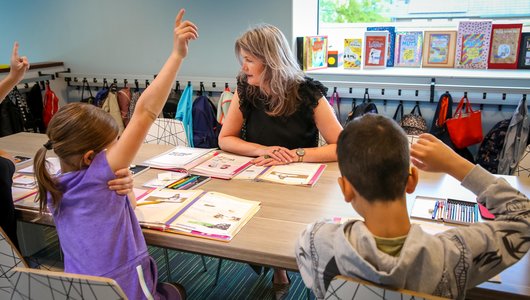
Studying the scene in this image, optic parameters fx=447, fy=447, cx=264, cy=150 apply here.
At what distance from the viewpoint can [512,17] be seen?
3.01m

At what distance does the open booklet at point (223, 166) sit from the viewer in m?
Result: 1.80

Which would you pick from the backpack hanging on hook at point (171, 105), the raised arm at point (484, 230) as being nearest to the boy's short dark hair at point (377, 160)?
the raised arm at point (484, 230)

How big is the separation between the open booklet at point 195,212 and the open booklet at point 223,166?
200 mm

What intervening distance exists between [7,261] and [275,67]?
4.25ft

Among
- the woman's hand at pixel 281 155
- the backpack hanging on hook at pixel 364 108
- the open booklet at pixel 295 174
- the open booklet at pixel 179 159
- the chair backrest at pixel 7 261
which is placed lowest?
the chair backrest at pixel 7 261

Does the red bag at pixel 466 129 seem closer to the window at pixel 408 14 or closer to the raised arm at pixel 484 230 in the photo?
the window at pixel 408 14

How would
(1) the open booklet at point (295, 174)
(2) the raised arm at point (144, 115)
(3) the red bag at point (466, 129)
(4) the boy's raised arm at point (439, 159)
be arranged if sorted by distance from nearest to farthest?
(4) the boy's raised arm at point (439, 159) < (2) the raised arm at point (144, 115) < (1) the open booklet at point (295, 174) < (3) the red bag at point (466, 129)

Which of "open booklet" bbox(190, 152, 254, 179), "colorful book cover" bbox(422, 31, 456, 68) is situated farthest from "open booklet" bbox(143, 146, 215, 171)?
"colorful book cover" bbox(422, 31, 456, 68)

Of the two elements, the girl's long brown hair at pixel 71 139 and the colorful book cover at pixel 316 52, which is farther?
the colorful book cover at pixel 316 52

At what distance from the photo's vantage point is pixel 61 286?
0.96 m

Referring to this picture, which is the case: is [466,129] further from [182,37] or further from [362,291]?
[362,291]

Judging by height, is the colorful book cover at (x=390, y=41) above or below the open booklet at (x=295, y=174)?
above

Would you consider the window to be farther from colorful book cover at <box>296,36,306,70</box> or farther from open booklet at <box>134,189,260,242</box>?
open booklet at <box>134,189,260,242</box>

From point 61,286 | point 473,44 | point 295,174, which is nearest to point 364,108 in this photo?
point 473,44
